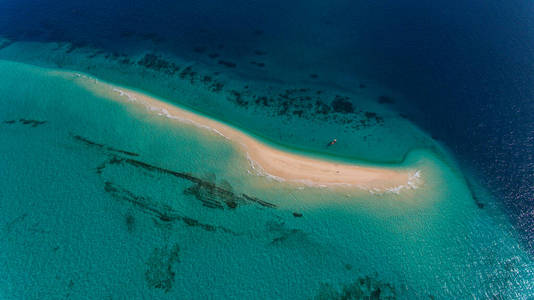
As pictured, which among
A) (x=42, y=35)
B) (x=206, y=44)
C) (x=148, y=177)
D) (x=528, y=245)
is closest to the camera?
(x=528, y=245)

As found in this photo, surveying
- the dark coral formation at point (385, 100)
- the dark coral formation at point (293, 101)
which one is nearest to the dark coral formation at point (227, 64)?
the dark coral formation at point (293, 101)

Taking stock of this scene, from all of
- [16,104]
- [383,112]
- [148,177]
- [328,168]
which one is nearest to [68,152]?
[148,177]

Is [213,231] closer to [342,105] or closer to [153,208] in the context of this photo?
[153,208]

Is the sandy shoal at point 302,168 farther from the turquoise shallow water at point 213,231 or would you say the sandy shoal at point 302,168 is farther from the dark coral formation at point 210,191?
→ the dark coral formation at point 210,191

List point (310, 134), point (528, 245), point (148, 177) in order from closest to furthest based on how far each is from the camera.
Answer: point (528, 245) < point (148, 177) < point (310, 134)

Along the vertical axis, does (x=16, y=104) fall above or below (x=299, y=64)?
below

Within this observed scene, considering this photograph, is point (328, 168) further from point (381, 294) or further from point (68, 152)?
point (68, 152)

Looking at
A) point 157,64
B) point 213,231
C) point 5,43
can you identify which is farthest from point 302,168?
point 5,43

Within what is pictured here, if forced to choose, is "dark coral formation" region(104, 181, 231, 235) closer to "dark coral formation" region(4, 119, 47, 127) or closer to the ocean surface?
the ocean surface
